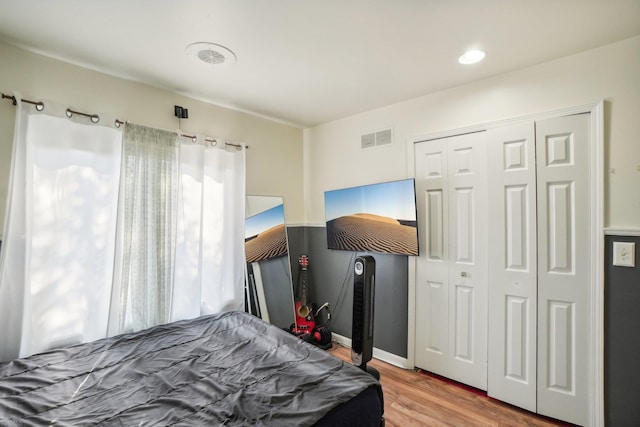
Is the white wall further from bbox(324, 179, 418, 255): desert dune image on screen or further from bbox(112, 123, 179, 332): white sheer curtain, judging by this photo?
bbox(112, 123, 179, 332): white sheer curtain

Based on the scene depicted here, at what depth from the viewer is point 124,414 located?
1.28 metres

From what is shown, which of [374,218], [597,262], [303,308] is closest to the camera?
[597,262]

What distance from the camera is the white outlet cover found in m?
1.76

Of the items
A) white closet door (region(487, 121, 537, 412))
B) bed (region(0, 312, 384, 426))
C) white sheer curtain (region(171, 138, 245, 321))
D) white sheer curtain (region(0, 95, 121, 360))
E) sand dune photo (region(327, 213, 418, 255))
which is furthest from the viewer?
sand dune photo (region(327, 213, 418, 255))

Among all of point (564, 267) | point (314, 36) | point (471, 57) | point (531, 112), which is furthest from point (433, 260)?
point (314, 36)

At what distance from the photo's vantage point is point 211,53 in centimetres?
191

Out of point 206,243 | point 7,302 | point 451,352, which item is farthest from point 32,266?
point 451,352

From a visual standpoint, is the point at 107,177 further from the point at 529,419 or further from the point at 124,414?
the point at 529,419

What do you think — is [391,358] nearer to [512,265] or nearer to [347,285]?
[347,285]

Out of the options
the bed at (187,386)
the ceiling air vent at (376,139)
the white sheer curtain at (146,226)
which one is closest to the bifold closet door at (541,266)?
the ceiling air vent at (376,139)

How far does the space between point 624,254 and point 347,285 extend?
84.4 inches

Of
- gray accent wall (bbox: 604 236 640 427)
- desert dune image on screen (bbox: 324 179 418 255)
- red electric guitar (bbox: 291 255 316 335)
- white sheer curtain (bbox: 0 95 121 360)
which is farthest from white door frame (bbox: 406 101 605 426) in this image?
white sheer curtain (bbox: 0 95 121 360)

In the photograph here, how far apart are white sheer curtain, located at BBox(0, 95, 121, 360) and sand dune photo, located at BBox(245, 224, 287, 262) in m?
1.18

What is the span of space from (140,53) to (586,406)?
368 centimetres
